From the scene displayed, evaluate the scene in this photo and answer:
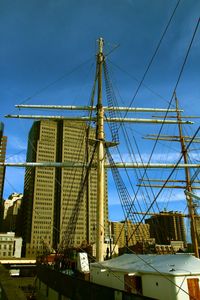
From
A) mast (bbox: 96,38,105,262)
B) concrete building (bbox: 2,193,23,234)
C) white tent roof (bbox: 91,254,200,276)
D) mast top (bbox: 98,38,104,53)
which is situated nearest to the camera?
white tent roof (bbox: 91,254,200,276)

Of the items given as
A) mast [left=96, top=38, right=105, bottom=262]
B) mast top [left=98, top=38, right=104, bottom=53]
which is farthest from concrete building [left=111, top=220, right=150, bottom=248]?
mast top [left=98, top=38, right=104, bottom=53]

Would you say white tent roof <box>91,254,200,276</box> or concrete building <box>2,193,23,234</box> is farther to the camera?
concrete building <box>2,193,23,234</box>

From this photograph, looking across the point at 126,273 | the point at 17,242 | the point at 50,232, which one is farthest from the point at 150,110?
the point at 50,232

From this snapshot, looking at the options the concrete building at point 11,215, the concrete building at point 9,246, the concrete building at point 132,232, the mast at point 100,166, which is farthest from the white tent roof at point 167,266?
the concrete building at point 11,215

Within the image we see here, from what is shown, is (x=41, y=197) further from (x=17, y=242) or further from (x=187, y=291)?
(x=187, y=291)

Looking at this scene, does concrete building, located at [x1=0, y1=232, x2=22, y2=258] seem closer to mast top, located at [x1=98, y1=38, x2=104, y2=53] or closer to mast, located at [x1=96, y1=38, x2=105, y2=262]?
mast, located at [x1=96, y1=38, x2=105, y2=262]

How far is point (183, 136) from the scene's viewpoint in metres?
40.4

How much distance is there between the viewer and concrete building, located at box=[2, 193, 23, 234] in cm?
16014

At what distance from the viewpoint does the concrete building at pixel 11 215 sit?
525 ft

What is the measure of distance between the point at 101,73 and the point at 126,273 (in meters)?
15.9

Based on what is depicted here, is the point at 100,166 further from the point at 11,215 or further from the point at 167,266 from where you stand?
the point at 11,215

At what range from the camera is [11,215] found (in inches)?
6422

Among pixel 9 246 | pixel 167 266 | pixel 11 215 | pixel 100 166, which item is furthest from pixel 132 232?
pixel 11 215

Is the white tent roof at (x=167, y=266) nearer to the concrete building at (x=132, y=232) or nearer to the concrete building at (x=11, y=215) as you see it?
the concrete building at (x=132, y=232)
